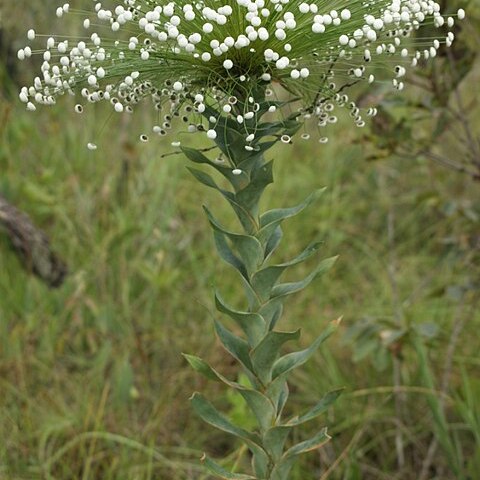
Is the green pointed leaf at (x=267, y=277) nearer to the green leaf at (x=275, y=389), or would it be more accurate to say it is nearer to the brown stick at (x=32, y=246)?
the green leaf at (x=275, y=389)

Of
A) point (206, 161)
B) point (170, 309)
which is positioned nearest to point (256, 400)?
point (206, 161)

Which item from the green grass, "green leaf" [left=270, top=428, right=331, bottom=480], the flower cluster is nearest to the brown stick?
the green grass

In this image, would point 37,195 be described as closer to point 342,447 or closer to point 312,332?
point 312,332

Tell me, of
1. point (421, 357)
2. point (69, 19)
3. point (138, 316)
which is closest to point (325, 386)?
point (421, 357)

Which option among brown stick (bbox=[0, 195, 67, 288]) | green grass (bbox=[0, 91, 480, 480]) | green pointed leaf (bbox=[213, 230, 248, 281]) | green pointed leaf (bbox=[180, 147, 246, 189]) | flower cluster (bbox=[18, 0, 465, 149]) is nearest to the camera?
flower cluster (bbox=[18, 0, 465, 149])

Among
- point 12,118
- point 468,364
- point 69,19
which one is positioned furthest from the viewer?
point 69,19

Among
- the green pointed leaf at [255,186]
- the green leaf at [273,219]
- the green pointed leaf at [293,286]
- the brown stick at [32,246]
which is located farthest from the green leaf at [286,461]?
the brown stick at [32,246]

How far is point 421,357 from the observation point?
303 centimetres

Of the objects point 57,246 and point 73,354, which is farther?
point 57,246

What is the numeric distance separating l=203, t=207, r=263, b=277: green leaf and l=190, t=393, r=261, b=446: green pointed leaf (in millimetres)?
340

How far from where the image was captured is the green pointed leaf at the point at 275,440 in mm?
2010

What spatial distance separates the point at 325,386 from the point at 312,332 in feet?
1.46

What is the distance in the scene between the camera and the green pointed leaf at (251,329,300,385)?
1.91 m

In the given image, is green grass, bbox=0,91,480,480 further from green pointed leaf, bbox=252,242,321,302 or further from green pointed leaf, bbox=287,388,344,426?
green pointed leaf, bbox=252,242,321,302
